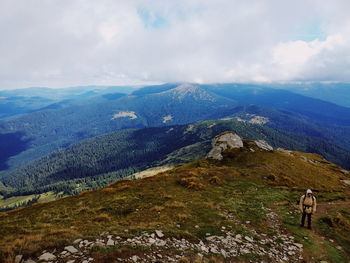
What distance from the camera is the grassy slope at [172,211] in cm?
1419

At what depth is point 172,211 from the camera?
774 inches

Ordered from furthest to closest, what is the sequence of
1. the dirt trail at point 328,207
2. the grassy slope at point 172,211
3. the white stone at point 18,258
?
the dirt trail at point 328,207 < the grassy slope at point 172,211 < the white stone at point 18,258

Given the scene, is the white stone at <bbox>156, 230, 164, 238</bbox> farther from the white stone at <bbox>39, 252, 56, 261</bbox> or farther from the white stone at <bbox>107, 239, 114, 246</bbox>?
the white stone at <bbox>39, 252, 56, 261</bbox>

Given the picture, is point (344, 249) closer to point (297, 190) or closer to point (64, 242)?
point (297, 190)

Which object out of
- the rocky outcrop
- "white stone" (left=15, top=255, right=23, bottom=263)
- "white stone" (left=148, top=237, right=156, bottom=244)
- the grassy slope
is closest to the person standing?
the grassy slope

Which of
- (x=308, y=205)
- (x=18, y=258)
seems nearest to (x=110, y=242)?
(x=18, y=258)

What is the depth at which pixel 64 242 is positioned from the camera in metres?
12.1

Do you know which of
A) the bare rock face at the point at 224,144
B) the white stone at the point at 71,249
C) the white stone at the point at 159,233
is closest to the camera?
the white stone at the point at 71,249

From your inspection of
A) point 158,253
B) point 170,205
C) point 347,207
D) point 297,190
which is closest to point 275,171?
point 297,190

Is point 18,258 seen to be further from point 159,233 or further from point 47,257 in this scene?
point 159,233

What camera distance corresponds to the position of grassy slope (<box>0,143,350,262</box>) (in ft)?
46.5

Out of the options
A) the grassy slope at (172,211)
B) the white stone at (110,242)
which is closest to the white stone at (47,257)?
the grassy slope at (172,211)

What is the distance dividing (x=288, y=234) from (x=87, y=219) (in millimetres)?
17428

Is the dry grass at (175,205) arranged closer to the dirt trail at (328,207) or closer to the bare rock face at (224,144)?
the dirt trail at (328,207)
